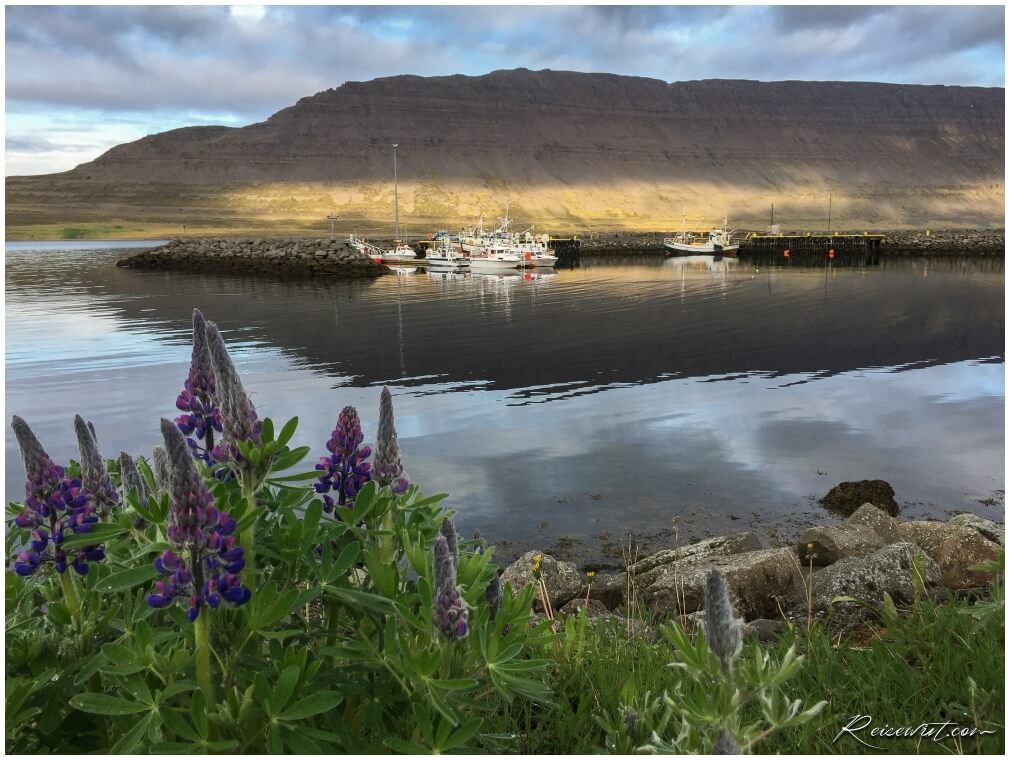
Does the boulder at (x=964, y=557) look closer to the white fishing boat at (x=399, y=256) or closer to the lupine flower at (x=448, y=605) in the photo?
the lupine flower at (x=448, y=605)

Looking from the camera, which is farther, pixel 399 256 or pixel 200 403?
pixel 399 256

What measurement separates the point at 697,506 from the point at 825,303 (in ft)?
141

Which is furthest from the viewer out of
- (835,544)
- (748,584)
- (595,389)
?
(595,389)

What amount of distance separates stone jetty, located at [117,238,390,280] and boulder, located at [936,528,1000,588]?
234ft

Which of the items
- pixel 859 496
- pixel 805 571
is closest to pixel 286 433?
pixel 805 571

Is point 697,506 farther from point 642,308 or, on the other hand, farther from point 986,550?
point 642,308

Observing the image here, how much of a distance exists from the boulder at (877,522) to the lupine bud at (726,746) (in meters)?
9.52

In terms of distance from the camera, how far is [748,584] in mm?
7957

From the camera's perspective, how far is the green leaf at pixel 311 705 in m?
2.30

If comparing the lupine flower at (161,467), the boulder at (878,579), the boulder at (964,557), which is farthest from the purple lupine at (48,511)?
the boulder at (964,557)

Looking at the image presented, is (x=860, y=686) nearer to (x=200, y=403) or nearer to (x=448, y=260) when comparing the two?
(x=200, y=403)

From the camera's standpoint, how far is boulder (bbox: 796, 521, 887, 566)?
972 cm

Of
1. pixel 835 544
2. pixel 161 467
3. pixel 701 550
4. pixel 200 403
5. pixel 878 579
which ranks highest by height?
pixel 200 403

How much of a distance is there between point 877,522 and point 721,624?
414 inches
